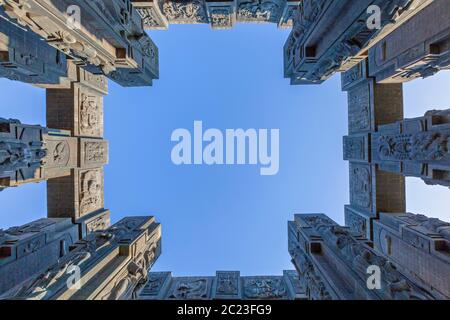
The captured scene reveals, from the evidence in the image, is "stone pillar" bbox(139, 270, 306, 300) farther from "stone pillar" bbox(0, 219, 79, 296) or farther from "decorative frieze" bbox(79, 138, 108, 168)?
"decorative frieze" bbox(79, 138, 108, 168)

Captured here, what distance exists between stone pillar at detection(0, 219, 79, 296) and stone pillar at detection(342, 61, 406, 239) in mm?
12072

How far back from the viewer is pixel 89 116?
482 inches

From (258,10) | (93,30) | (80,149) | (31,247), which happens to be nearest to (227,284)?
(31,247)

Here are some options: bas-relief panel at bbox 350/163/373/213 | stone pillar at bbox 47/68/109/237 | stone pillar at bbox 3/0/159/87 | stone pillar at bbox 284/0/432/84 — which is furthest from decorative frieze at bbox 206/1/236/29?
bas-relief panel at bbox 350/163/373/213

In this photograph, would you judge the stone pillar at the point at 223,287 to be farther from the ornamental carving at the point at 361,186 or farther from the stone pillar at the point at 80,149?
the ornamental carving at the point at 361,186

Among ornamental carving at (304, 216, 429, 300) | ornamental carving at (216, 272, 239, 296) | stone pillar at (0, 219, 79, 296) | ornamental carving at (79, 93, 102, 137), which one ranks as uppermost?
ornamental carving at (79, 93, 102, 137)

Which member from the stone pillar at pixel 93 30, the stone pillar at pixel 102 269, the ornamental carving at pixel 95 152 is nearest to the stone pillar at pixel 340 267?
the stone pillar at pixel 102 269

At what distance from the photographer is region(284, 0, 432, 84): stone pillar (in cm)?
674

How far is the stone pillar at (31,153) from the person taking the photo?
703cm

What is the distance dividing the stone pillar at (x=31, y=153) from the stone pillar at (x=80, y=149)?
31.1 inches

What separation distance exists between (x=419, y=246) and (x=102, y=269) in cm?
939

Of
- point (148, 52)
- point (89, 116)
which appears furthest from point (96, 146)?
point (148, 52)
